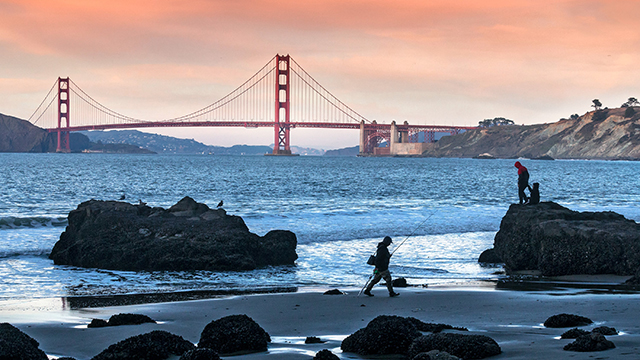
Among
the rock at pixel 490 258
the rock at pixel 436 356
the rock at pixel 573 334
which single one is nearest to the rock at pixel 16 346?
the rock at pixel 436 356

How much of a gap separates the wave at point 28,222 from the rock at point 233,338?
1299 centimetres

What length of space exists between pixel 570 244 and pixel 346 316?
15.5 ft

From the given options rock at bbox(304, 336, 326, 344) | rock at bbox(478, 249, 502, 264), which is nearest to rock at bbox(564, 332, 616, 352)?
rock at bbox(304, 336, 326, 344)

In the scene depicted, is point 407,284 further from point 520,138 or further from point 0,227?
point 520,138

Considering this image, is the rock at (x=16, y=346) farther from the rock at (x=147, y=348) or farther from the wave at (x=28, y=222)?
the wave at (x=28, y=222)

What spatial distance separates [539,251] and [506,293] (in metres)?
2.32

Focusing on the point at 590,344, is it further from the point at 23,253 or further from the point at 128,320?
the point at 23,253

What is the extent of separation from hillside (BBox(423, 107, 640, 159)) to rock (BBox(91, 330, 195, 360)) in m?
140

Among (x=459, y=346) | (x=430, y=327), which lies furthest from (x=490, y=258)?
(x=459, y=346)

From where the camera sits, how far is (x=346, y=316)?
6684mm

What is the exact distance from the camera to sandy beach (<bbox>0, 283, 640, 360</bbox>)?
16.4 feet

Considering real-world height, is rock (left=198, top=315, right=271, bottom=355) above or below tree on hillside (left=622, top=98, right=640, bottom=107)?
below

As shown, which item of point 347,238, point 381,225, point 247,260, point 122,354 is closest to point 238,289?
point 247,260

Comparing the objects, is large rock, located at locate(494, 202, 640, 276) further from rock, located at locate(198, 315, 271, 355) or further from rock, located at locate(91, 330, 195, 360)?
rock, located at locate(91, 330, 195, 360)
